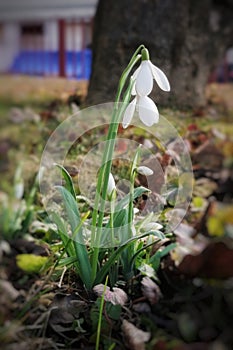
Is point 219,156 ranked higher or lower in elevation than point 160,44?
lower

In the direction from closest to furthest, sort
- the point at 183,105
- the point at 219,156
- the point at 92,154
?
the point at 92,154, the point at 219,156, the point at 183,105

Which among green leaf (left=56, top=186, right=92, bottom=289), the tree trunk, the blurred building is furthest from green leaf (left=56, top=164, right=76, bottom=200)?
the blurred building

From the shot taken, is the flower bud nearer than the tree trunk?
Yes

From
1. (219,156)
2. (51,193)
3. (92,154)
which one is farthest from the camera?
(219,156)

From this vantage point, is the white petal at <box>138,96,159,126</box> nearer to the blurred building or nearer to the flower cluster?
the flower cluster

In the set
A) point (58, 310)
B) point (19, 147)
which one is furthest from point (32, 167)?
point (58, 310)

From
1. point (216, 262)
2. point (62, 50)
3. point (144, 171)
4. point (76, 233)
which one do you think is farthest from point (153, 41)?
point (216, 262)

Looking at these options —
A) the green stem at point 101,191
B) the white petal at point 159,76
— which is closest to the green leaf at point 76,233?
the green stem at point 101,191

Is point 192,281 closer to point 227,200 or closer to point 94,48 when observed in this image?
point 227,200
